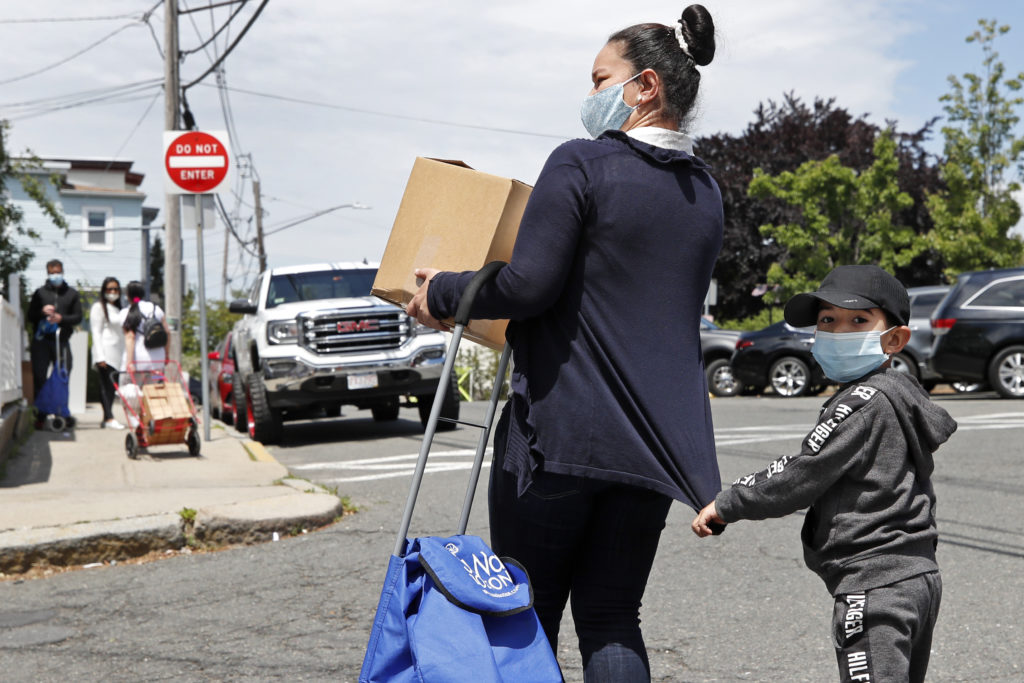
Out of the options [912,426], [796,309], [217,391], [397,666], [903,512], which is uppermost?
[796,309]

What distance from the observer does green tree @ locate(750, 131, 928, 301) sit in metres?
27.3

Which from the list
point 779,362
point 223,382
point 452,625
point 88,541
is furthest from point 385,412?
point 452,625

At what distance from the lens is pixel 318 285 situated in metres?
12.5

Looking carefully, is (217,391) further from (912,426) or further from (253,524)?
(912,426)

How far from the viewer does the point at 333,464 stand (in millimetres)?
9625

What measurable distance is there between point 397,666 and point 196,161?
373 inches

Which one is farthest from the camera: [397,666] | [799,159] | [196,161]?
[799,159]

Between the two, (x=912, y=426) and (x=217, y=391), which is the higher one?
(x=912, y=426)

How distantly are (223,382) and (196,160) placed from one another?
598 cm

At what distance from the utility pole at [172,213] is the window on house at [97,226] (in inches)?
1190

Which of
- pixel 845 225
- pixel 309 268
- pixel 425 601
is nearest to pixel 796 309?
pixel 425 601

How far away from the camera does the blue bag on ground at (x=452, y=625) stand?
2.13 meters

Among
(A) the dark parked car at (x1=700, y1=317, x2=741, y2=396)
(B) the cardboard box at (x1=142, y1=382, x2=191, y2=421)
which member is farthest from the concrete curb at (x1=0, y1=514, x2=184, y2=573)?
(A) the dark parked car at (x1=700, y1=317, x2=741, y2=396)

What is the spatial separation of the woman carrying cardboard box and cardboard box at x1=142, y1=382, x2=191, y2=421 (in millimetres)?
7649
